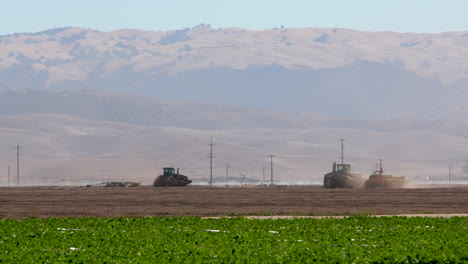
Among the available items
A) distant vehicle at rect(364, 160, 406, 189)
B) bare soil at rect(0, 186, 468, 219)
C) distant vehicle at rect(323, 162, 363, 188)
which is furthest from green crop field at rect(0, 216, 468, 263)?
distant vehicle at rect(364, 160, 406, 189)

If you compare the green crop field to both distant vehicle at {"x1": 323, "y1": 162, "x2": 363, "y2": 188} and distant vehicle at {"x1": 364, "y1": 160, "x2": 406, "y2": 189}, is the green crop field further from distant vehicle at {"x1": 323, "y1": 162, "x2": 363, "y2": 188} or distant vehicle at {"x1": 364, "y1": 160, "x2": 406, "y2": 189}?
distant vehicle at {"x1": 364, "y1": 160, "x2": 406, "y2": 189}

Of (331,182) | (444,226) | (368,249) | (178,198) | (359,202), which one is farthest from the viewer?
(331,182)

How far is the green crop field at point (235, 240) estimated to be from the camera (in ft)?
117

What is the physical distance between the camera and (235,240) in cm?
4216

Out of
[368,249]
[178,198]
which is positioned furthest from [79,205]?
[368,249]

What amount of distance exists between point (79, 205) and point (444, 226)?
39.7 m

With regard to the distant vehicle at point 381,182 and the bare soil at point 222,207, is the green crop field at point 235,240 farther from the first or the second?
the distant vehicle at point 381,182

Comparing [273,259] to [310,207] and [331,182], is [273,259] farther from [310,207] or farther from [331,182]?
[331,182]

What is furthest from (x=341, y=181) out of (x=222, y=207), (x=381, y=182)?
(x=222, y=207)

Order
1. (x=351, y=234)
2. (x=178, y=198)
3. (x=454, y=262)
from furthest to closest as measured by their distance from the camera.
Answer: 1. (x=178, y=198)
2. (x=351, y=234)
3. (x=454, y=262)

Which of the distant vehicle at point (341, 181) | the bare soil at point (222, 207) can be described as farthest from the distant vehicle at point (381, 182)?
the bare soil at point (222, 207)

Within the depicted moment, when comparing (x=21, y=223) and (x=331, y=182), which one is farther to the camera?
(x=331, y=182)

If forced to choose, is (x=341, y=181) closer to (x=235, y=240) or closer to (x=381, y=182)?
(x=381, y=182)

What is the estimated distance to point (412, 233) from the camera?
45656mm
